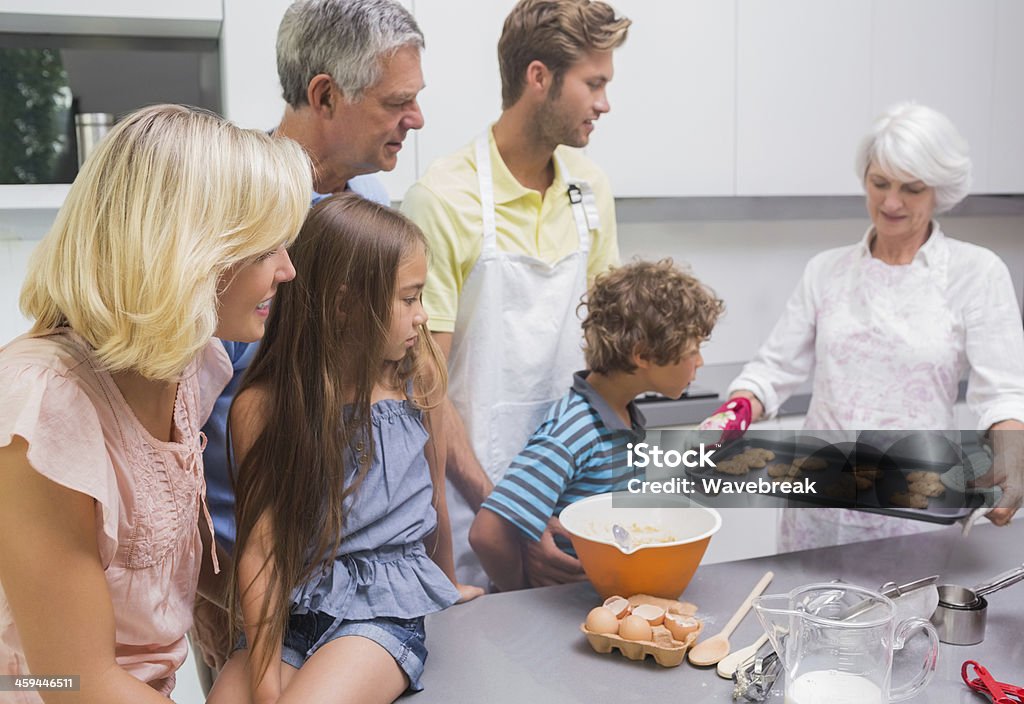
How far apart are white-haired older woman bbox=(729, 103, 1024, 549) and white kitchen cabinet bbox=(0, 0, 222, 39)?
1.29 meters

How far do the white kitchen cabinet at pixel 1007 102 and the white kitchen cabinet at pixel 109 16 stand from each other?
211 cm

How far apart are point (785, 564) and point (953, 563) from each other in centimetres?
22

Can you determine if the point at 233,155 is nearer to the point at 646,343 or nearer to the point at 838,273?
the point at 646,343

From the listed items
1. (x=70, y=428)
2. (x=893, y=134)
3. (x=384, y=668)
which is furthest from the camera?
(x=893, y=134)

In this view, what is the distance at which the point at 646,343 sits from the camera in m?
1.44

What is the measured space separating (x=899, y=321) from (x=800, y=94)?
101cm

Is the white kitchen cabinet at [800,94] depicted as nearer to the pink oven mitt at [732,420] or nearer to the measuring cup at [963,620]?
the pink oven mitt at [732,420]

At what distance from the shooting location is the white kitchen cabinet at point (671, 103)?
223 cm

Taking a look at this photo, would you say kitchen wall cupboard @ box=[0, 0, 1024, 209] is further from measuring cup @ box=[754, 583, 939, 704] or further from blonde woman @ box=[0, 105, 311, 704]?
measuring cup @ box=[754, 583, 939, 704]

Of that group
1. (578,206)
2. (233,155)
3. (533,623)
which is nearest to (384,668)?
(533,623)

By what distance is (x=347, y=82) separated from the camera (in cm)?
132

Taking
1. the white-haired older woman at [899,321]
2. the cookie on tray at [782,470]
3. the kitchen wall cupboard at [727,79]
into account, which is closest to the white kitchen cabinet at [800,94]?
the kitchen wall cupboard at [727,79]

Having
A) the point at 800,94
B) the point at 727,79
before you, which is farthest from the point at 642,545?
the point at 800,94

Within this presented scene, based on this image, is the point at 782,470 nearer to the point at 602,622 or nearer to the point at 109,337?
the point at 602,622
